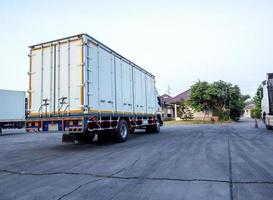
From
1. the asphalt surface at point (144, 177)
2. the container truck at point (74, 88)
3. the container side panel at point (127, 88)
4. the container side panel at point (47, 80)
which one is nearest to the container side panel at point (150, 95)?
the container side panel at point (127, 88)

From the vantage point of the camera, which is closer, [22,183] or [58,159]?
[22,183]

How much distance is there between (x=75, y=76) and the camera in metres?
8.98

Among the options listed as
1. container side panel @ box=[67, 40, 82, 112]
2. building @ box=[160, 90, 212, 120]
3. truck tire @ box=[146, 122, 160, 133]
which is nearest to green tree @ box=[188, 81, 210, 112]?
building @ box=[160, 90, 212, 120]

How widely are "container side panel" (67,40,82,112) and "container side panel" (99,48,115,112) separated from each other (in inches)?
43.2

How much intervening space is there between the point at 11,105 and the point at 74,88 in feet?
48.4

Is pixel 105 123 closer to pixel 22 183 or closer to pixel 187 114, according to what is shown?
pixel 22 183

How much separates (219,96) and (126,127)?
2563 cm

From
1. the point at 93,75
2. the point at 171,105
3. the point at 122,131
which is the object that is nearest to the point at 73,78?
the point at 93,75

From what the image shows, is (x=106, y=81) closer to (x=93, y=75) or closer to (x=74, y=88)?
(x=93, y=75)

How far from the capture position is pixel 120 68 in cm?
1166

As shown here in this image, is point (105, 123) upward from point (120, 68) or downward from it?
downward

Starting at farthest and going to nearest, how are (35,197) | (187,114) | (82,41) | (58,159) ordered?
(187,114) → (82,41) → (58,159) → (35,197)

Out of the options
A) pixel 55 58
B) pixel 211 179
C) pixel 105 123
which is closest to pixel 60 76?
pixel 55 58

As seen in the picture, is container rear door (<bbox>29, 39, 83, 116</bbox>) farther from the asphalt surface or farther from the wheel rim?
the wheel rim
